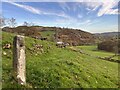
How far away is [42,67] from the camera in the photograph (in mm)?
14734

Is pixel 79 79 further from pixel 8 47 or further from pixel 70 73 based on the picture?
pixel 8 47

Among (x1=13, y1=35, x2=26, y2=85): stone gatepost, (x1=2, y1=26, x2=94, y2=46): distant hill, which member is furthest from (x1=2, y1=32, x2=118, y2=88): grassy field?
(x1=2, y1=26, x2=94, y2=46): distant hill

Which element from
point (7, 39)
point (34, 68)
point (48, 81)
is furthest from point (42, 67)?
point (7, 39)

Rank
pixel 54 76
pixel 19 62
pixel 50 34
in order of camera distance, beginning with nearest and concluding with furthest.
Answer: pixel 19 62, pixel 54 76, pixel 50 34

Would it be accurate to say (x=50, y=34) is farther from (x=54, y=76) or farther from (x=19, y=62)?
(x=19, y=62)

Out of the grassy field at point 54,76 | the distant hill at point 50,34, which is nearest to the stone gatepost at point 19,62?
the grassy field at point 54,76

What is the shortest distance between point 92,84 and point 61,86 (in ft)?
8.95

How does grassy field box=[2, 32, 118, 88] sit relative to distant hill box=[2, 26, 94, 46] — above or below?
below

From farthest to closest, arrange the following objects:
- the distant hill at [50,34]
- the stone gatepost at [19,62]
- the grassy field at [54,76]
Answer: the distant hill at [50,34] < the grassy field at [54,76] < the stone gatepost at [19,62]

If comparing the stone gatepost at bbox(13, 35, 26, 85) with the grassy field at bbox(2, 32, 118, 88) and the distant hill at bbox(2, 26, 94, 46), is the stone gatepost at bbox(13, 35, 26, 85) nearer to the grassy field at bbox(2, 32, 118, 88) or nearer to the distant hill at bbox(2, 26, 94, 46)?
the grassy field at bbox(2, 32, 118, 88)

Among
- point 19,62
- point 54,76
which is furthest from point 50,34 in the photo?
point 19,62

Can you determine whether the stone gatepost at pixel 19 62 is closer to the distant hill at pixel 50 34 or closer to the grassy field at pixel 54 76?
the grassy field at pixel 54 76

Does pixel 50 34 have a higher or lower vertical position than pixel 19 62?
higher

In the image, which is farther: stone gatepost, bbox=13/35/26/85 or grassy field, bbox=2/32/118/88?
grassy field, bbox=2/32/118/88
